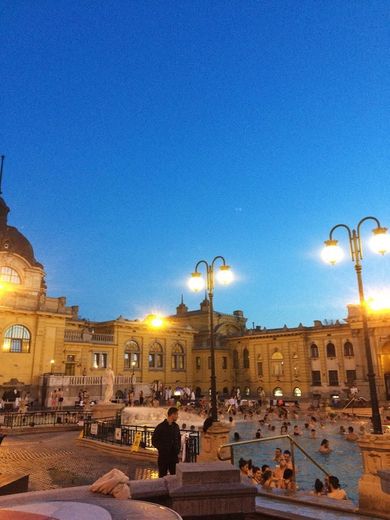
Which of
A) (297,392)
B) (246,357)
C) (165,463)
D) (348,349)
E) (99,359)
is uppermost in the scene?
(348,349)

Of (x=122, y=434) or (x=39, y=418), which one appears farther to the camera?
(x=39, y=418)

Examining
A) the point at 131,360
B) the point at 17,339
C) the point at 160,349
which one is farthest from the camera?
the point at 160,349

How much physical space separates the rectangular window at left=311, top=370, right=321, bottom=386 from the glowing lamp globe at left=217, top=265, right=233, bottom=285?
44.0m

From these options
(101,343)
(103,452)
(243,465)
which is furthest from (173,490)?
(101,343)

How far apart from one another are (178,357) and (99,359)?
44.5ft

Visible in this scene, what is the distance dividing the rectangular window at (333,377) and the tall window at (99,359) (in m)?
27.5

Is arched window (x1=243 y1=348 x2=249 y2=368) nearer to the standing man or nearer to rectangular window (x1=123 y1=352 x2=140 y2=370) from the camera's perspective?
rectangular window (x1=123 y1=352 x2=140 y2=370)

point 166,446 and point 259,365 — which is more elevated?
point 259,365

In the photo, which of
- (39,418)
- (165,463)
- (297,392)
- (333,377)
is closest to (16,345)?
(39,418)

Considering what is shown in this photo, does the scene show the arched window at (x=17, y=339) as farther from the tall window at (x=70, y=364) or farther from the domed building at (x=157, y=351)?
the tall window at (x=70, y=364)

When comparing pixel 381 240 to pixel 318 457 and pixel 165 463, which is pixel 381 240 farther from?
pixel 318 457

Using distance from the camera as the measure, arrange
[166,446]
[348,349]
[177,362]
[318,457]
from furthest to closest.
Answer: [177,362], [348,349], [318,457], [166,446]

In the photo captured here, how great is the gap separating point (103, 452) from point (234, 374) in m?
47.6

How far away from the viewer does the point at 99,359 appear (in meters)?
48.0
